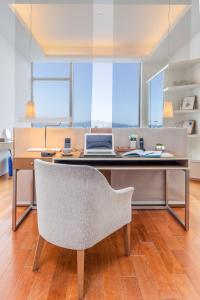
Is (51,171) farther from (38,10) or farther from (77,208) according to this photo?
(38,10)

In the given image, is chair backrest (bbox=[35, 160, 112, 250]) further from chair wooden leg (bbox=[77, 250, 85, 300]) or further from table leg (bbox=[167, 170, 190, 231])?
table leg (bbox=[167, 170, 190, 231])

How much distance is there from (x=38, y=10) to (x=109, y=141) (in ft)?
9.30

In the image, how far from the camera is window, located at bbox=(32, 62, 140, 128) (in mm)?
7023

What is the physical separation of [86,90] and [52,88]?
95cm

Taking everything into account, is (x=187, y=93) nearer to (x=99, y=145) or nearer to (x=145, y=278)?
(x=99, y=145)

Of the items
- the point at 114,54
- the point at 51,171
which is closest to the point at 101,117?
the point at 114,54

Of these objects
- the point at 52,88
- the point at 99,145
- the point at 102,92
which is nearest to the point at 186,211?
the point at 99,145

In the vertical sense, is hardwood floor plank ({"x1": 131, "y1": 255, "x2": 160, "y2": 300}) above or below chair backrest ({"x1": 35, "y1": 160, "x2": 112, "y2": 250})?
below

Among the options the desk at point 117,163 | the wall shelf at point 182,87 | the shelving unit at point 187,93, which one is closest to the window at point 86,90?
the shelving unit at point 187,93

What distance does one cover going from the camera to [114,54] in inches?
263

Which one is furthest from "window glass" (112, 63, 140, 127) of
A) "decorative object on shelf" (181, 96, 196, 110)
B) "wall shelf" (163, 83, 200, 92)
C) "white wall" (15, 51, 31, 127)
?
"white wall" (15, 51, 31, 127)

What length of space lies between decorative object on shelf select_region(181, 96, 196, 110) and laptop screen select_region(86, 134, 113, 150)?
297 centimetres

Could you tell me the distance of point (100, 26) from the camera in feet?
16.2

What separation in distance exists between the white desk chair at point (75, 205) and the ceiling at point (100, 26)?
10.6ft
